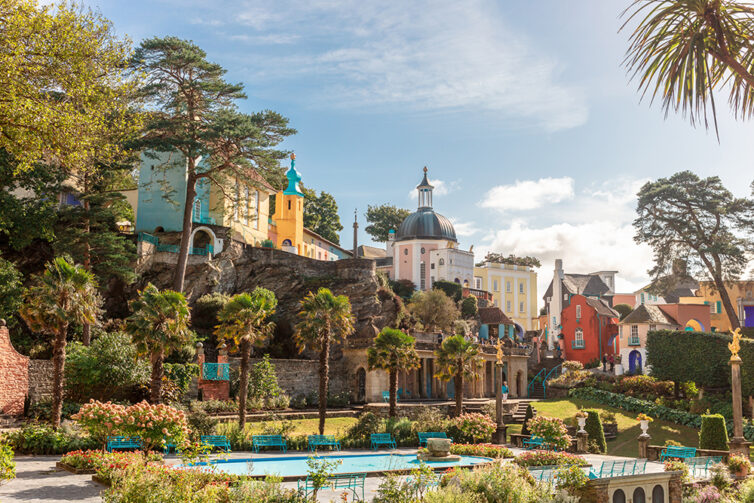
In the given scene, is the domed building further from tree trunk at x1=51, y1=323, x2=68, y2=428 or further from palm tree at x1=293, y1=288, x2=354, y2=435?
tree trunk at x1=51, y1=323, x2=68, y2=428

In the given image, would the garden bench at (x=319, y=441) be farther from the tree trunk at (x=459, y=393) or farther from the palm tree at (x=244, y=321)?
the tree trunk at (x=459, y=393)

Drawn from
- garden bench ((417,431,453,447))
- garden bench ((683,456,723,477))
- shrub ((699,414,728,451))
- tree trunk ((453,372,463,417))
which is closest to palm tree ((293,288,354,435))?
garden bench ((417,431,453,447))

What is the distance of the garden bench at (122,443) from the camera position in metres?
20.5

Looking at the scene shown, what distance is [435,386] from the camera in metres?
45.2

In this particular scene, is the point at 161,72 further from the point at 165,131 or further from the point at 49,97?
the point at 49,97

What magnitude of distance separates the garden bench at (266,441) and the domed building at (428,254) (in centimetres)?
4419

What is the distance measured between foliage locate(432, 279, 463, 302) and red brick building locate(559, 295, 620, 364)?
398 inches

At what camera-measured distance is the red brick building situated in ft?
197

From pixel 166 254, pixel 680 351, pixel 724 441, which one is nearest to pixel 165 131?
pixel 166 254

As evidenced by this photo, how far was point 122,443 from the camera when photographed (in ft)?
68.5

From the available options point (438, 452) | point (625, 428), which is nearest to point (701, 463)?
point (438, 452)

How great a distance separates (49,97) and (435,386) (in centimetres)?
3557

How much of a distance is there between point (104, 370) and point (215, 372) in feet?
19.8

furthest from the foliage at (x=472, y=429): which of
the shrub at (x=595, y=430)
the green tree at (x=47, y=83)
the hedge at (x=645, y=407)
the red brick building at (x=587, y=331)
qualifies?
the red brick building at (x=587, y=331)
